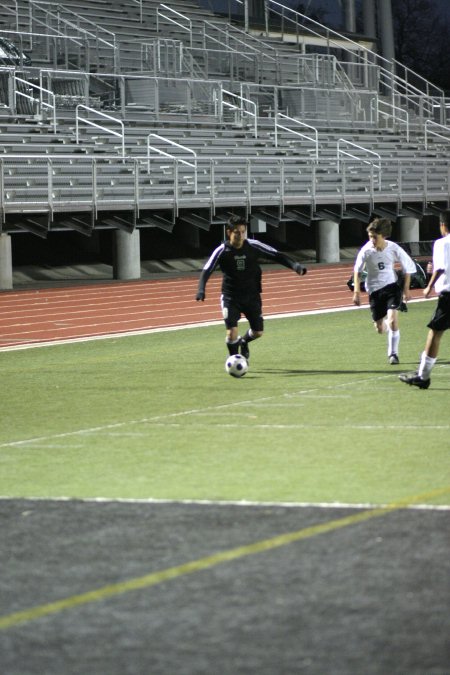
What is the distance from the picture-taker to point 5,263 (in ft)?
104

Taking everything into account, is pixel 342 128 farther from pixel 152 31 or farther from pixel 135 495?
pixel 135 495

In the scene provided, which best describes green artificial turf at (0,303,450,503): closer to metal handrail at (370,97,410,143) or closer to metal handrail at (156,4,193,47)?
metal handrail at (370,97,410,143)

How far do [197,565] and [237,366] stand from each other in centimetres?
901

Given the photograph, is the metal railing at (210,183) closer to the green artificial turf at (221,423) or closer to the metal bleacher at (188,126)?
the metal bleacher at (188,126)

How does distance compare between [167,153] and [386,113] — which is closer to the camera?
[167,153]

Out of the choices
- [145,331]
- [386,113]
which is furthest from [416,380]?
[386,113]

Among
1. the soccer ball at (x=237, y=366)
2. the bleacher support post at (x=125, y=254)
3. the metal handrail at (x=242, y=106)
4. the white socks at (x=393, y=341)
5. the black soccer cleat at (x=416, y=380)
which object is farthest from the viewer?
the metal handrail at (x=242, y=106)

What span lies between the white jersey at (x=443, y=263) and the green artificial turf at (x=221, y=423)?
1.07 metres

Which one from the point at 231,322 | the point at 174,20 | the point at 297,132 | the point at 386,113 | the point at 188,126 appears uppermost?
the point at 174,20

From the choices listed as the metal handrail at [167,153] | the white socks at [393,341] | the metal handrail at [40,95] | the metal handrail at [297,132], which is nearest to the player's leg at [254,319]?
the white socks at [393,341]

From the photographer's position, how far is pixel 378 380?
15.2 metres

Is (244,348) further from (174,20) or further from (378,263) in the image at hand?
(174,20)

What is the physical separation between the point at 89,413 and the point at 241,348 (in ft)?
12.4

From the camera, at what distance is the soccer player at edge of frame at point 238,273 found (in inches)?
634
